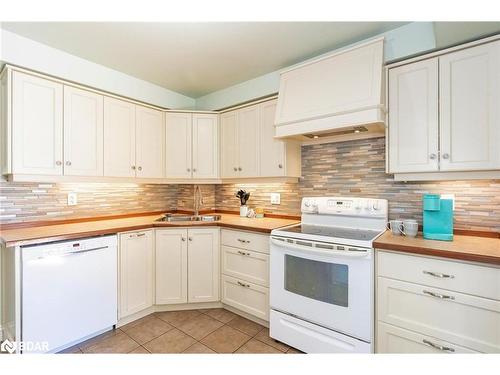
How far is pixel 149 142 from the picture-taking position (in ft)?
9.25

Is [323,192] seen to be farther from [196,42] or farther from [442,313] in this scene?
[196,42]

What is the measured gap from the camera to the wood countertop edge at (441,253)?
1361 mm

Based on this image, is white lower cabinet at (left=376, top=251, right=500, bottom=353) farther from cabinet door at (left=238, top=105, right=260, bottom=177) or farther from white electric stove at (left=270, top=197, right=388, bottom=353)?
cabinet door at (left=238, top=105, right=260, bottom=177)

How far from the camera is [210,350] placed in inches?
77.7

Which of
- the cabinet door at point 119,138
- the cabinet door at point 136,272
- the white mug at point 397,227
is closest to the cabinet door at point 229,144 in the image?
the cabinet door at point 119,138

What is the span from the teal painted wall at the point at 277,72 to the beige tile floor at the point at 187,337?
2260 millimetres

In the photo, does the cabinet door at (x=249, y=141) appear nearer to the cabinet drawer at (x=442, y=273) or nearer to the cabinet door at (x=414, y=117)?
the cabinet door at (x=414, y=117)

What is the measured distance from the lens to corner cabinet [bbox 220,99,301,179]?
2.54 meters

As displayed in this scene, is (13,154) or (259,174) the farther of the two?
(259,174)

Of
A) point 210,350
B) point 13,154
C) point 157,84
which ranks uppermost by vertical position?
point 157,84

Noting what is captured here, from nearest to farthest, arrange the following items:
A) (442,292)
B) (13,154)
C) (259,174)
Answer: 1. (442,292)
2. (13,154)
3. (259,174)

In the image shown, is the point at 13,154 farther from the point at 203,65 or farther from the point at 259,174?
the point at 259,174
